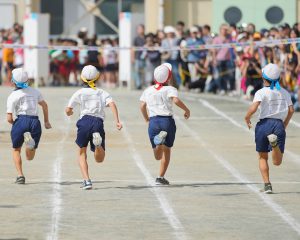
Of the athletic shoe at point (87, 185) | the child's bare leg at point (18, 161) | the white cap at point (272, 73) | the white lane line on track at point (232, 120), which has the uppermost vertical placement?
the white cap at point (272, 73)

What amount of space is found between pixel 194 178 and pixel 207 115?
41.7 feet

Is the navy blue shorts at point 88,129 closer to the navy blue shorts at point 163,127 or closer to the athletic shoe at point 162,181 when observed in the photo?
the navy blue shorts at point 163,127

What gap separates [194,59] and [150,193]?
22872mm

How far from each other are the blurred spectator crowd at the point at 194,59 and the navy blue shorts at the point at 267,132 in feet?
46.2

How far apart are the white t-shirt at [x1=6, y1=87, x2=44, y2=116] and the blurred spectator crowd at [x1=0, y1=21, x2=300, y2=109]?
13729 millimetres

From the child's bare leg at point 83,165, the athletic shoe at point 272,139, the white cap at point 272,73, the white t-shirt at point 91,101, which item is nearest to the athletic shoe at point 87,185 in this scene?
the child's bare leg at point 83,165

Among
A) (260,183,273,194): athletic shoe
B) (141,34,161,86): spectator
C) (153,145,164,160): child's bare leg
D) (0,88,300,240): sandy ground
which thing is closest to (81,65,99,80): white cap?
(153,145,164,160): child's bare leg

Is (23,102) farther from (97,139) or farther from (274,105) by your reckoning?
(274,105)

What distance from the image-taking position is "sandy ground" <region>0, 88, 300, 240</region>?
13344mm

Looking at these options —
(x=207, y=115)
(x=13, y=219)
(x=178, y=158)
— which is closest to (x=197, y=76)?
(x=207, y=115)

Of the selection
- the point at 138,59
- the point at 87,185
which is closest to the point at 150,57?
the point at 138,59

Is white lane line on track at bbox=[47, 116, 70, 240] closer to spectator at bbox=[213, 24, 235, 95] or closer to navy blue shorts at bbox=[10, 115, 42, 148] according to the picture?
navy blue shorts at bbox=[10, 115, 42, 148]

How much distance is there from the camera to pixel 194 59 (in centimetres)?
3928

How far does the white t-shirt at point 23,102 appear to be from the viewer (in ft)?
58.1
